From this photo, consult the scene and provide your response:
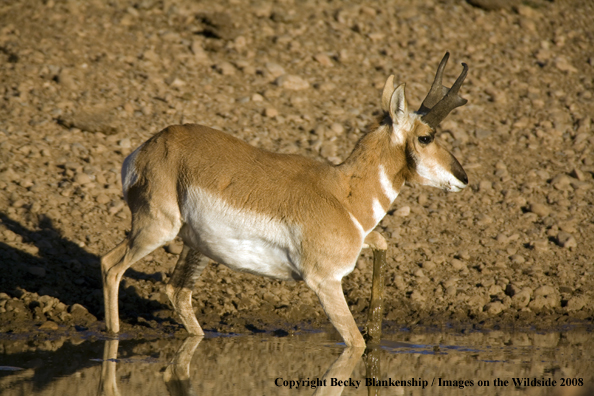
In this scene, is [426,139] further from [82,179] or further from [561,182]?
[82,179]

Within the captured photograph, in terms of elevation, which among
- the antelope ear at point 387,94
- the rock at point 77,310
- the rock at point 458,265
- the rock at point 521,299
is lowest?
the rock at point 458,265

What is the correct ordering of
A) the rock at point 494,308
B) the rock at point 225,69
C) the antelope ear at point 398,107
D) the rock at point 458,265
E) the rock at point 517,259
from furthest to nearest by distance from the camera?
the rock at point 225,69 → the rock at point 517,259 → the rock at point 458,265 → the rock at point 494,308 → the antelope ear at point 398,107

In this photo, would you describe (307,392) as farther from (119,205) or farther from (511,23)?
(511,23)

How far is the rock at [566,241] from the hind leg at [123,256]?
6087 millimetres

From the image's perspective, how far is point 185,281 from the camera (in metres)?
8.04

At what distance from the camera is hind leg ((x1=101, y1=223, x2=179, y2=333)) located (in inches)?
287

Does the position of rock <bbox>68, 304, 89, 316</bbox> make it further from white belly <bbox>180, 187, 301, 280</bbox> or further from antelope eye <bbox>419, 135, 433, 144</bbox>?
antelope eye <bbox>419, 135, 433, 144</bbox>

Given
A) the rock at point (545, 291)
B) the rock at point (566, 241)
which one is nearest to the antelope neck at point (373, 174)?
the rock at point (545, 291)

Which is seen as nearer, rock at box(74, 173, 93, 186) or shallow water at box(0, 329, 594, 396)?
shallow water at box(0, 329, 594, 396)

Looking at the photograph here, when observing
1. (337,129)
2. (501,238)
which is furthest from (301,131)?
(501,238)

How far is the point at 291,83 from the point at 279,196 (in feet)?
22.2

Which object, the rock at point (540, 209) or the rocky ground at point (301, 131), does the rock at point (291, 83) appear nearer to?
the rocky ground at point (301, 131)

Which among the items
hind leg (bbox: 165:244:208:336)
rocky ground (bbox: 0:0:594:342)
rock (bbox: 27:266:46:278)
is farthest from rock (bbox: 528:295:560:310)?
rock (bbox: 27:266:46:278)

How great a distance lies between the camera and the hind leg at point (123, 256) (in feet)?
23.9
